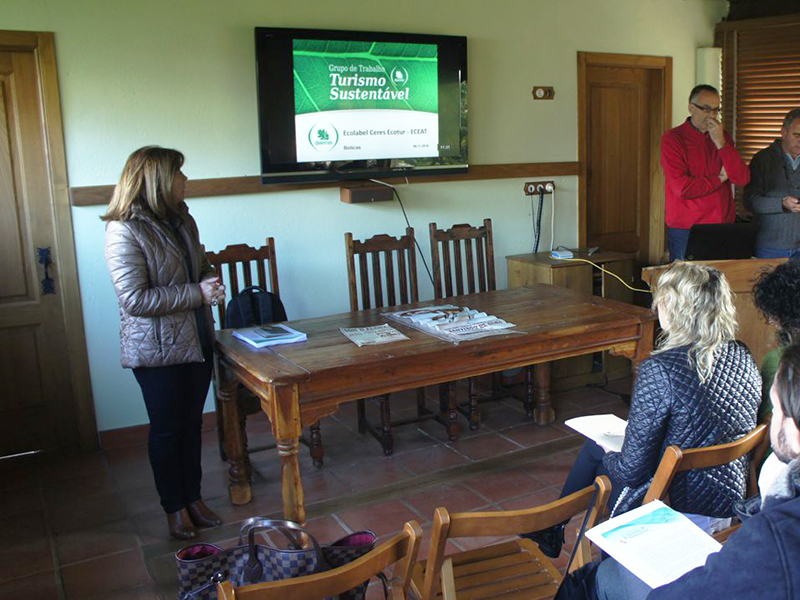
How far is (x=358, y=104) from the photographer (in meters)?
4.39

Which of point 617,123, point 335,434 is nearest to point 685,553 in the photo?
point 335,434

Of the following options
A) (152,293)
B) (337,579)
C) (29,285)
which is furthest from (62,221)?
(337,579)

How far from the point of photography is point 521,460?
12.4 feet

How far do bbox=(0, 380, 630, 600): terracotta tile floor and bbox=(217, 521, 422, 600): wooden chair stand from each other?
49.6 inches

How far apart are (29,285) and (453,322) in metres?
2.13

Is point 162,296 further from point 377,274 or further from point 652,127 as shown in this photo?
point 652,127

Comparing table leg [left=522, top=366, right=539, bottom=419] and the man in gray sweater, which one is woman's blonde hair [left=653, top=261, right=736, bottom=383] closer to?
table leg [left=522, top=366, right=539, bottom=419]

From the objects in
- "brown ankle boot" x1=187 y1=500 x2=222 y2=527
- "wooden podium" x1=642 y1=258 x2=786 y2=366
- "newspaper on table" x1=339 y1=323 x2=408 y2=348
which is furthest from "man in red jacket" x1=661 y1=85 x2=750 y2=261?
"brown ankle boot" x1=187 y1=500 x2=222 y2=527

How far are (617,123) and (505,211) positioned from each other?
120 centimetres

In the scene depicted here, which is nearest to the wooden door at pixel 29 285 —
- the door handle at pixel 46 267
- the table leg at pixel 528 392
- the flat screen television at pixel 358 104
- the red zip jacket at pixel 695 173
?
the door handle at pixel 46 267

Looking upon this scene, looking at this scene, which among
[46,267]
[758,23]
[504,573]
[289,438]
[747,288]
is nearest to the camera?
[504,573]

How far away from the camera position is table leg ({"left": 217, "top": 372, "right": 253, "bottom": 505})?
10.7ft

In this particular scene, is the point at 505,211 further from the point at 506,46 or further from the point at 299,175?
the point at 299,175

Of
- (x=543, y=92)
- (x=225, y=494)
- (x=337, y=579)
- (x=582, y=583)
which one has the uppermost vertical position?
(x=543, y=92)
